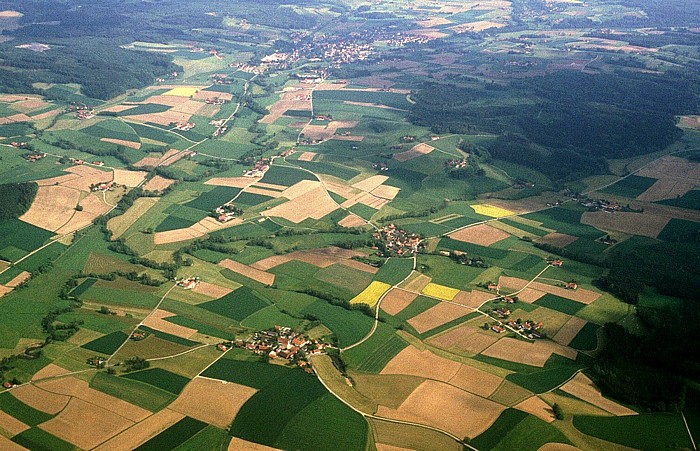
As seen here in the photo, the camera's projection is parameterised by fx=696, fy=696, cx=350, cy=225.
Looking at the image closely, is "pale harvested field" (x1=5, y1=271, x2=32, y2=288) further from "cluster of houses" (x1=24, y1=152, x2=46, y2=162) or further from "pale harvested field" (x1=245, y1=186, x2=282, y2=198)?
"cluster of houses" (x1=24, y1=152, x2=46, y2=162)

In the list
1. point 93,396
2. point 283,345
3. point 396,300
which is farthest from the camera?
point 396,300

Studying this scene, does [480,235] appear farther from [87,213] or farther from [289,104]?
[289,104]

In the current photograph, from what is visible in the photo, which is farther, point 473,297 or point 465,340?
point 473,297

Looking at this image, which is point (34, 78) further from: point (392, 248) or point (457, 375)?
point (457, 375)

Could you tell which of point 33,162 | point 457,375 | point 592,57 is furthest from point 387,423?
point 592,57

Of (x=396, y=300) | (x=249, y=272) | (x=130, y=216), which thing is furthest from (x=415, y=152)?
(x=396, y=300)

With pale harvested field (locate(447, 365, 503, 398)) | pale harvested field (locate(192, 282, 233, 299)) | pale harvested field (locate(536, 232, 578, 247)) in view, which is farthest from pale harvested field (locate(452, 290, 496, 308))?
pale harvested field (locate(192, 282, 233, 299))

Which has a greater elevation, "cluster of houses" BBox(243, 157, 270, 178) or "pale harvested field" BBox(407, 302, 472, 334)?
"pale harvested field" BBox(407, 302, 472, 334)
